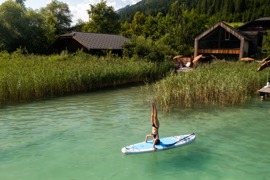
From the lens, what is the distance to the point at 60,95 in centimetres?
1780

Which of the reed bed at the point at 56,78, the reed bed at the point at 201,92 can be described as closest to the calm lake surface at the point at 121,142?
the reed bed at the point at 201,92

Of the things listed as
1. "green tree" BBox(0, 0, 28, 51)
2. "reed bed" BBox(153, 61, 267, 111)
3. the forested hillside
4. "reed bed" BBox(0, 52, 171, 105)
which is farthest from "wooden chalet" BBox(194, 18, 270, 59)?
the forested hillside

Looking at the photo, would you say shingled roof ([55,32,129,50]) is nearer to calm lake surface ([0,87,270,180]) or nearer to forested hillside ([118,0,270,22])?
calm lake surface ([0,87,270,180])

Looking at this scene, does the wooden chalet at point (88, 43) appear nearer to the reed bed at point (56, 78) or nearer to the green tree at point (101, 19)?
the reed bed at point (56, 78)

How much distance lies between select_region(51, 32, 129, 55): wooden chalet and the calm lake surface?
51.1 ft

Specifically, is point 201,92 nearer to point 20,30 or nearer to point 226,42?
point 226,42

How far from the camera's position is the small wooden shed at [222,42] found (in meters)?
34.1

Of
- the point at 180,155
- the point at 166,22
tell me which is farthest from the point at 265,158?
the point at 166,22

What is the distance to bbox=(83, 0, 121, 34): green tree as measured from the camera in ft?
173

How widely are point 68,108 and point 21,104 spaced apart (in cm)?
265

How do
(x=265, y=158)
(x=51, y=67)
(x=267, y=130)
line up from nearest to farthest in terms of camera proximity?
(x=265, y=158) → (x=267, y=130) → (x=51, y=67)

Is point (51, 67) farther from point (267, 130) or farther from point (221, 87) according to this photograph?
point (267, 130)

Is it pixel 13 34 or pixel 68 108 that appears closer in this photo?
pixel 68 108

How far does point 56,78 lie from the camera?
682 inches
